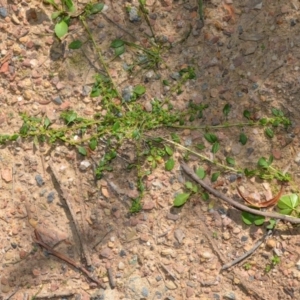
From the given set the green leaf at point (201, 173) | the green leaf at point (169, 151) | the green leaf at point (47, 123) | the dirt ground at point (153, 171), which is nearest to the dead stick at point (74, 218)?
the dirt ground at point (153, 171)

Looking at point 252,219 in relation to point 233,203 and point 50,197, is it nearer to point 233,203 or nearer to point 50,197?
point 233,203

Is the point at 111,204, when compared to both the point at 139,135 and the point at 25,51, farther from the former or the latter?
the point at 25,51

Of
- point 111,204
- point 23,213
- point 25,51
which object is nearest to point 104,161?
point 111,204

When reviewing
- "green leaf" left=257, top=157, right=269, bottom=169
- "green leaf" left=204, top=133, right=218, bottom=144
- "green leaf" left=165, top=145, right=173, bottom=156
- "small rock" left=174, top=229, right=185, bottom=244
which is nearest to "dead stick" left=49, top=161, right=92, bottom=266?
"small rock" left=174, top=229, right=185, bottom=244

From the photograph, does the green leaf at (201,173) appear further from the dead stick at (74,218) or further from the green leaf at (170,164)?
the dead stick at (74,218)

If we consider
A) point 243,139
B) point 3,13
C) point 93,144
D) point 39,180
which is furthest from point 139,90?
point 3,13
